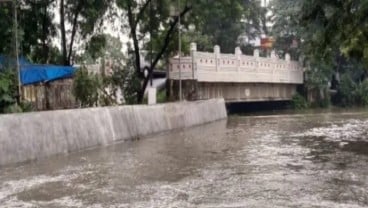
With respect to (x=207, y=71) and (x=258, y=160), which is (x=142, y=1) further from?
(x=258, y=160)

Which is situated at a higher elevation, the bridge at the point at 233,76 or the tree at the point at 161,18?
the tree at the point at 161,18

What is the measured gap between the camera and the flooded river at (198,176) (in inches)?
262

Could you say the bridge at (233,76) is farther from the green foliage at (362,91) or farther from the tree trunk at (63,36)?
the green foliage at (362,91)

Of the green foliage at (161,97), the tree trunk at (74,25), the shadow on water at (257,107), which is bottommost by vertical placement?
the shadow on water at (257,107)

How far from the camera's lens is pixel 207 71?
1158 inches

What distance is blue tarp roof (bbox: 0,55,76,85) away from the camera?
16641 millimetres

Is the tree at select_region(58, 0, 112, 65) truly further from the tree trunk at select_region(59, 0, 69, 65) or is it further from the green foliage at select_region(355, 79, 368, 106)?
the green foliage at select_region(355, 79, 368, 106)

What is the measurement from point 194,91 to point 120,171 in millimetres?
18980

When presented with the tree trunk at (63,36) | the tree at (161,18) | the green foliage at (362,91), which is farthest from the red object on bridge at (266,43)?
the tree trunk at (63,36)

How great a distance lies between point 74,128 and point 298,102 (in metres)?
32.6

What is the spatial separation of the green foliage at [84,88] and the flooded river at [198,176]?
11.8ft

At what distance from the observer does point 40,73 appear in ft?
57.0

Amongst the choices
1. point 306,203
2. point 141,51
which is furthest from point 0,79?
point 141,51

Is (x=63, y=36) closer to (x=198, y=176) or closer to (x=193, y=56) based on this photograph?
(x=193, y=56)
